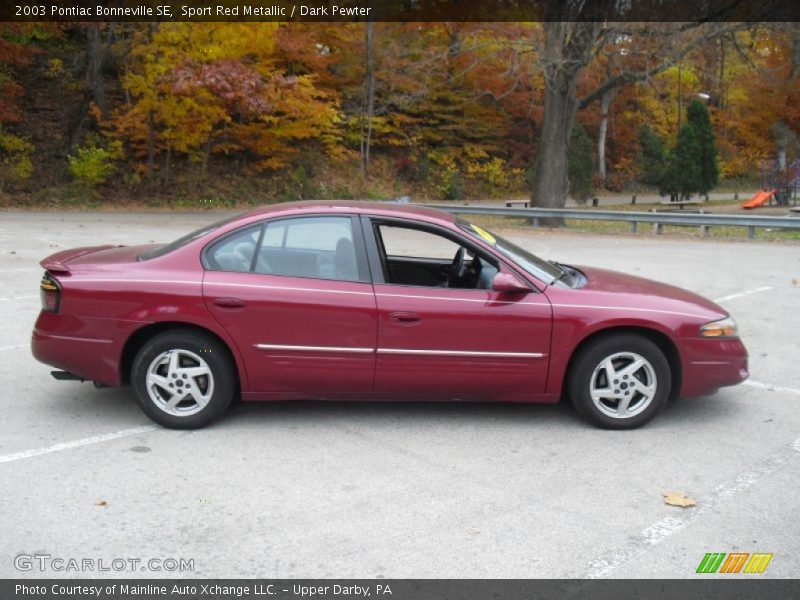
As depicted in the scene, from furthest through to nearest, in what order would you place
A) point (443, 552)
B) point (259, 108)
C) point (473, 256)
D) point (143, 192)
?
1. point (143, 192)
2. point (259, 108)
3. point (473, 256)
4. point (443, 552)

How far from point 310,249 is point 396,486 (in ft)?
5.90

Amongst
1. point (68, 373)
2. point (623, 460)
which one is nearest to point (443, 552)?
point (623, 460)

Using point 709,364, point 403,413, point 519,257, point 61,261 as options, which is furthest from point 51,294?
point 709,364

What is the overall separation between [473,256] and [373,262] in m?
0.81

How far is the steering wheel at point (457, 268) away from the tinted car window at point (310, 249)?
0.98 meters

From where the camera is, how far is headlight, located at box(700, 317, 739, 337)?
18.0 feet

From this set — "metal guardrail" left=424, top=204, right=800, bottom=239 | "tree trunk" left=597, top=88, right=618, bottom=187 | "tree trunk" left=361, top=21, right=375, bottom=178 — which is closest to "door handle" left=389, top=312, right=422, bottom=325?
"metal guardrail" left=424, top=204, right=800, bottom=239

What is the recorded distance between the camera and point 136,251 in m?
5.94

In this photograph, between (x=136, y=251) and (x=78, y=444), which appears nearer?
(x=78, y=444)

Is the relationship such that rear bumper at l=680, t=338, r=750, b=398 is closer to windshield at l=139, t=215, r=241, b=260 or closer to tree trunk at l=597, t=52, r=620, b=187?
windshield at l=139, t=215, r=241, b=260

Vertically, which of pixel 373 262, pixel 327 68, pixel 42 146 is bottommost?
pixel 373 262

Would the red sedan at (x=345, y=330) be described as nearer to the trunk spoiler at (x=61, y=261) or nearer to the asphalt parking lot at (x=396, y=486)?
the trunk spoiler at (x=61, y=261)
